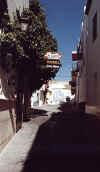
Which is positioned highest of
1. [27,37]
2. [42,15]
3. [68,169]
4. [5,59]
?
[42,15]

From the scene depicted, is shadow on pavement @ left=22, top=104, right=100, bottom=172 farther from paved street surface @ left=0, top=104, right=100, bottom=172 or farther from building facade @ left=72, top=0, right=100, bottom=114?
building facade @ left=72, top=0, right=100, bottom=114

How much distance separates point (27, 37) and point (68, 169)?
19.6 ft

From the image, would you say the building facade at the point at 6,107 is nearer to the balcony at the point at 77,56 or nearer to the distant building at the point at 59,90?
the balcony at the point at 77,56

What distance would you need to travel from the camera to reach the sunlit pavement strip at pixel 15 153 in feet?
15.9

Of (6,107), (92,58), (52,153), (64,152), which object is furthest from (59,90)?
(52,153)

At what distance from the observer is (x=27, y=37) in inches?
356

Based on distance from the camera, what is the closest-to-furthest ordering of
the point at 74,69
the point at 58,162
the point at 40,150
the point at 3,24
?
1. the point at 58,162
2. the point at 40,150
3. the point at 3,24
4. the point at 74,69

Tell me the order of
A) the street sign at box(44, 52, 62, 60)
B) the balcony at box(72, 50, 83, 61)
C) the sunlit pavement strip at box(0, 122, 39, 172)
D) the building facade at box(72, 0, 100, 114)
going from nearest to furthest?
the sunlit pavement strip at box(0, 122, 39, 172) < the street sign at box(44, 52, 62, 60) < the building facade at box(72, 0, 100, 114) < the balcony at box(72, 50, 83, 61)

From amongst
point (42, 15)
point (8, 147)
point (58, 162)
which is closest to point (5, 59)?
point (8, 147)

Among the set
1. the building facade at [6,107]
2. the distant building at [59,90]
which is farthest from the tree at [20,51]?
the distant building at [59,90]

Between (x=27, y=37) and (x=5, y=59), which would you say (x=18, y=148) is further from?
(x=27, y=37)

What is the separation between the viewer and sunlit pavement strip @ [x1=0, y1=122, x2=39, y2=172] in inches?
191

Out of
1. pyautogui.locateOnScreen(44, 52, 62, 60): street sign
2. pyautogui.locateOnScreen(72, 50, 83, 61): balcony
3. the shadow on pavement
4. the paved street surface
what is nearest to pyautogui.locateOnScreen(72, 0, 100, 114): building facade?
pyautogui.locateOnScreen(44, 52, 62, 60): street sign

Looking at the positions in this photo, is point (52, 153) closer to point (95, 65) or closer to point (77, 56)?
point (95, 65)
